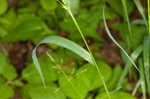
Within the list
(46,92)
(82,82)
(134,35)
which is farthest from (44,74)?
(134,35)

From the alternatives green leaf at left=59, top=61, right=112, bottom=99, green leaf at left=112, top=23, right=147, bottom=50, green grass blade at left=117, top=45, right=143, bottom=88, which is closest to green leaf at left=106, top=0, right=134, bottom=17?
green leaf at left=112, top=23, right=147, bottom=50

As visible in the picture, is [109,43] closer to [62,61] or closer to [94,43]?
[94,43]

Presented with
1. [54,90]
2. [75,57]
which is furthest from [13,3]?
[54,90]

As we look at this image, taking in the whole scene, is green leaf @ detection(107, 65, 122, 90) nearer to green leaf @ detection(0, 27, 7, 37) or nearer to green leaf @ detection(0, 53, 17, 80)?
green leaf @ detection(0, 53, 17, 80)

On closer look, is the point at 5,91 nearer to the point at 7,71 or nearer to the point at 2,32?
the point at 7,71

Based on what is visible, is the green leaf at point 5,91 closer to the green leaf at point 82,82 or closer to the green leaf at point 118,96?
the green leaf at point 82,82

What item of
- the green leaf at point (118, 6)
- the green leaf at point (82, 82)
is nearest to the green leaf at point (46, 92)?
the green leaf at point (82, 82)

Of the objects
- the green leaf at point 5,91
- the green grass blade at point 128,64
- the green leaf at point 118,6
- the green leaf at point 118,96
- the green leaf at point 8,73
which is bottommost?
the green leaf at point 118,96
